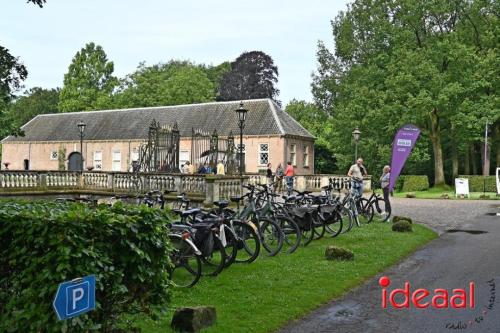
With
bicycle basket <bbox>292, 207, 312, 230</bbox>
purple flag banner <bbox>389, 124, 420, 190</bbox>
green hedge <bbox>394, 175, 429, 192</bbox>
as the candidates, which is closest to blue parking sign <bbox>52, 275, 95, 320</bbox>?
bicycle basket <bbox>292, 207, 312, 230</bbox>

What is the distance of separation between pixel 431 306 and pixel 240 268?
3271 millimetres

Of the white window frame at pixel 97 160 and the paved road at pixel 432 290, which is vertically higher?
the white window frame at pixel 97 160

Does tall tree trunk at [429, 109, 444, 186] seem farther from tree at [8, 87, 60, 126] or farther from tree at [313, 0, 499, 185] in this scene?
tree at [8, 87, 60, 126]

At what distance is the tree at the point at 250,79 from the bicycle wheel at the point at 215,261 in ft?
161

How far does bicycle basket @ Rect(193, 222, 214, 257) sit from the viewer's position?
7.94 metres

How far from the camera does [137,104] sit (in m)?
55.7

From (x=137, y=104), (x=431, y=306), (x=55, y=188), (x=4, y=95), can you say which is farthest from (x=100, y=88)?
(x=431, y=306)

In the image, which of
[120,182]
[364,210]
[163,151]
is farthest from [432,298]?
[163,151]

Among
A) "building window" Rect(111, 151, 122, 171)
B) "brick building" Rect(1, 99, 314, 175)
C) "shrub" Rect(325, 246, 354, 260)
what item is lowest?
"shrub" Rect(325, 246, 354, 260)

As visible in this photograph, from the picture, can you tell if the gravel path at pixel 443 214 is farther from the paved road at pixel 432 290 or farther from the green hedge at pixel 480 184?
the green hedge at pixel 480 184

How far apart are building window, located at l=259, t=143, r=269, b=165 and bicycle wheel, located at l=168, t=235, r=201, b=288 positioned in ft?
93.3

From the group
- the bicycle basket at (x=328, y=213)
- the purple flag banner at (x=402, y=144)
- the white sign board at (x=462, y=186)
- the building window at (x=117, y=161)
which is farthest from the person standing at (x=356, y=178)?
the building window at (x=117, y=161)

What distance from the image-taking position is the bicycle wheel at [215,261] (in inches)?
316

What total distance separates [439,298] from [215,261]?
3.57 meters
